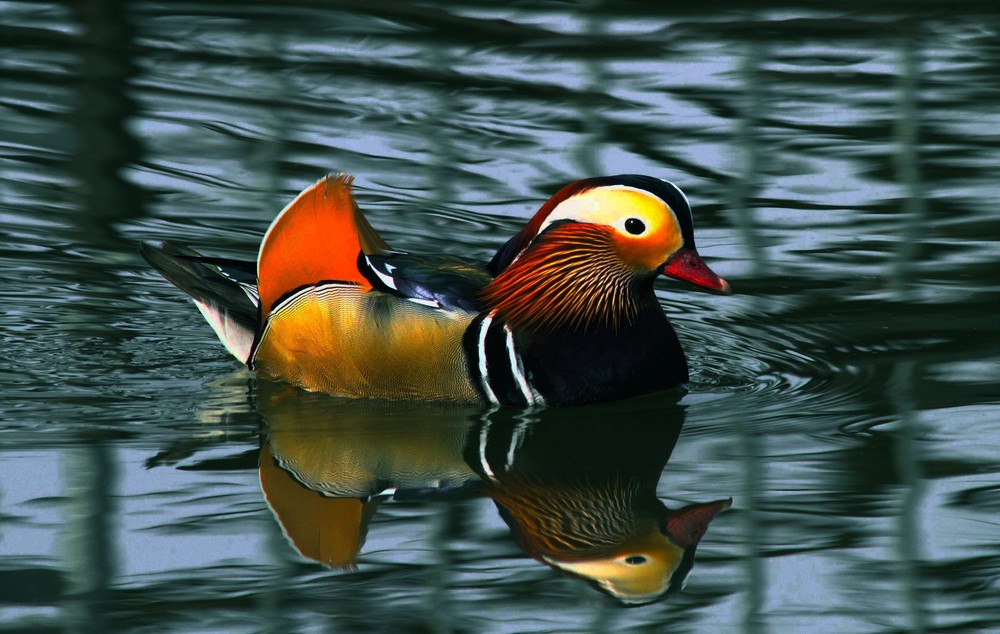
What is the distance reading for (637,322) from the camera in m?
6.80

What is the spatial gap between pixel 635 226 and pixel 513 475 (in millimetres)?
1195

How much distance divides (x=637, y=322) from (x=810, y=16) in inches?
228

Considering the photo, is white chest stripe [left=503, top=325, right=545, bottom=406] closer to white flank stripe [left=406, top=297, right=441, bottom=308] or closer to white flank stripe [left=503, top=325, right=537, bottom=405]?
white flank stripe [left=503, top=325, right=537, bottom=405]

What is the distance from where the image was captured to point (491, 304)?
6695 millimetres

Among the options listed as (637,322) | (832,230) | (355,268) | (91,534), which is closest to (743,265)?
(832,230)

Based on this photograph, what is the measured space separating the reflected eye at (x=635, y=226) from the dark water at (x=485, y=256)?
0.65 meters

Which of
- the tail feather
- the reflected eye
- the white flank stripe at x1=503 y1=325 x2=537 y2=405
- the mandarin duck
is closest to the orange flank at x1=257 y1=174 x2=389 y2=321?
the mandarin duck

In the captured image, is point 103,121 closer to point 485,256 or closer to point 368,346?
point 485,256

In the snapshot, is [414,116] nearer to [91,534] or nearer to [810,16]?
[810,16]

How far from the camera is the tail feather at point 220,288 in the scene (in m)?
7.25

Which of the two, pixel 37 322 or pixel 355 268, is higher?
pixel 355 268

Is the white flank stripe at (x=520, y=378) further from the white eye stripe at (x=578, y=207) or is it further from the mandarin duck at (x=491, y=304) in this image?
the white eye stripe at (x=578, y=207)

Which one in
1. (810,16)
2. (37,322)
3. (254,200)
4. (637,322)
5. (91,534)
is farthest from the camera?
(810,16)

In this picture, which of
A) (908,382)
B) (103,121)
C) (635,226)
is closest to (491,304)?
(635,226)
